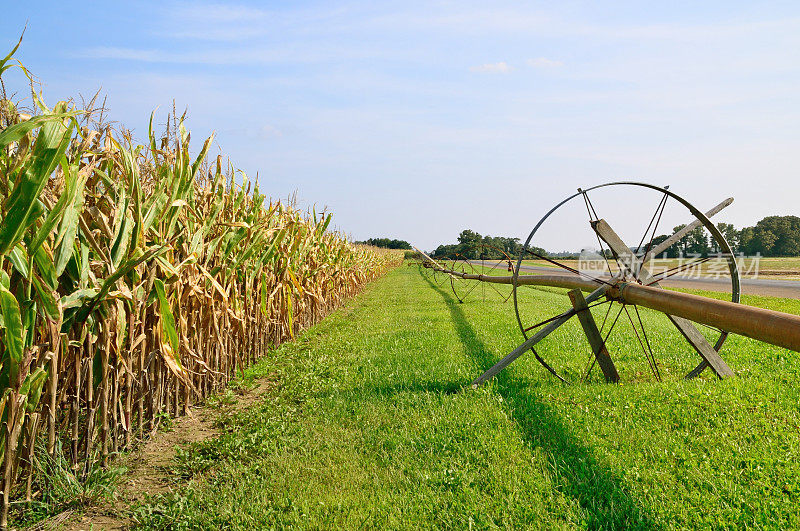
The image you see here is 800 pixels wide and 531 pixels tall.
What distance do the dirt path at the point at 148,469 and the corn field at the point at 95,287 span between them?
0.14 m

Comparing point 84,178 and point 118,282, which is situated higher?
point 84,178

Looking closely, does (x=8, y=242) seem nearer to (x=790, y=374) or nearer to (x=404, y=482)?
(x=404, y=482)

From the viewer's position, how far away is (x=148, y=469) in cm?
318

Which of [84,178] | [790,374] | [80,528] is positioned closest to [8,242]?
A: [84,178]

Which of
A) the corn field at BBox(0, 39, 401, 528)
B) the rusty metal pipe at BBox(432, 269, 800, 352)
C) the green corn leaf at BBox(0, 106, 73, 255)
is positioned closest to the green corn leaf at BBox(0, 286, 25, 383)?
the corn field at BBox(0, 39, 401, 528)

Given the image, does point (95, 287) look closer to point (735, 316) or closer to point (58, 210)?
point (58, 210)

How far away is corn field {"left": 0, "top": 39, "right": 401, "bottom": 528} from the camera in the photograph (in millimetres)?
2234

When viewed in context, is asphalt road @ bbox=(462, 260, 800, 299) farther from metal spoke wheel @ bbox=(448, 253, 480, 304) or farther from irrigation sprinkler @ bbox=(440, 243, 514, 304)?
metal spoke wheel @ bbox=(448, 253, 480, 304)

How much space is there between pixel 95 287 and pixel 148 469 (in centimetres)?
135

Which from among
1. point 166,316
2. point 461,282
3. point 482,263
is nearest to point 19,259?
point 166,316

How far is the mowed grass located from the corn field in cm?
65

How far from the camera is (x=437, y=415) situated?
Result: 12.8 ft

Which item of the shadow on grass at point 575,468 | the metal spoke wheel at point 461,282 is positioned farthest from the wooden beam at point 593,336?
the metal spoke wheel at point 461,282

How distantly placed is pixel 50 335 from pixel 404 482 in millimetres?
2166
